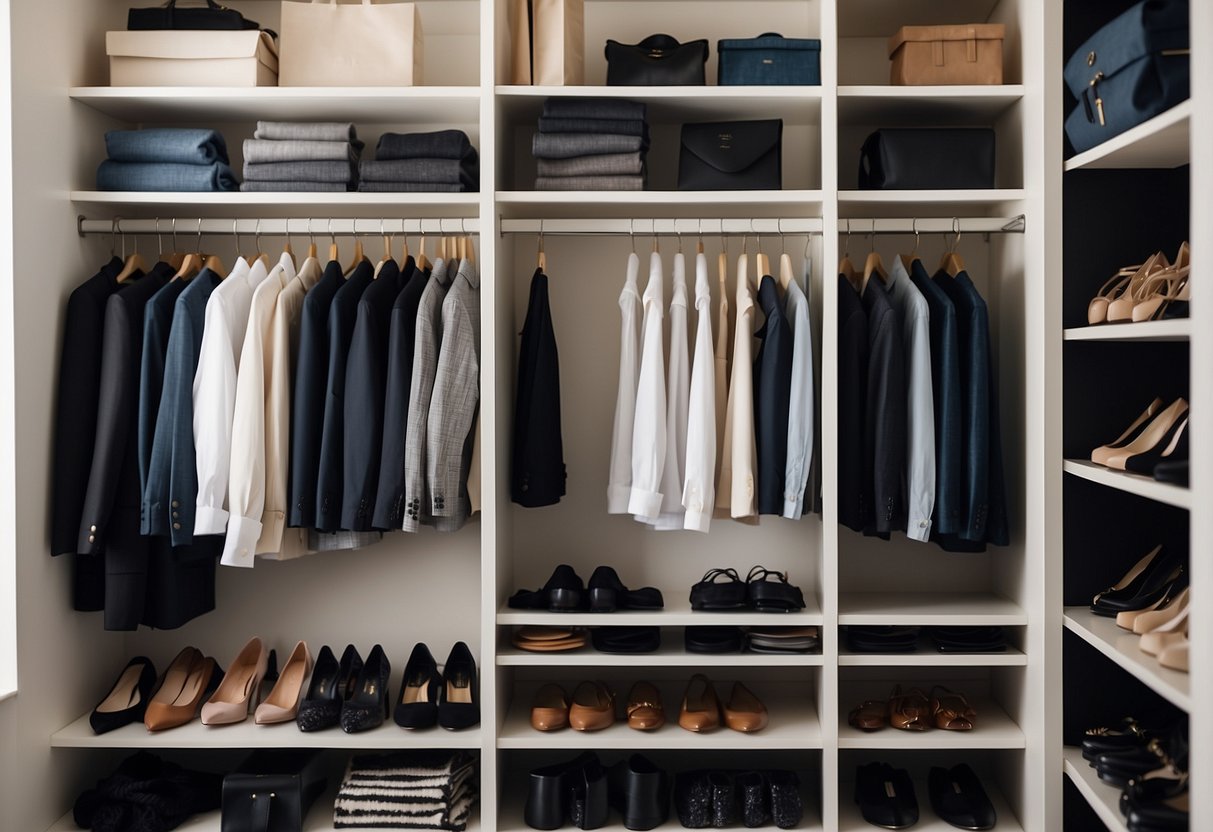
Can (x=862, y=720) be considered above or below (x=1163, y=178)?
below

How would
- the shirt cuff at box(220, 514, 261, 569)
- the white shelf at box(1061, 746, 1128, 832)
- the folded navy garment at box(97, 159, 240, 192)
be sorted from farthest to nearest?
the folded navy garment at box(97, 159, 240, 192), the shirt cuff at box(220, 514, 261, 569), the white shelf at box(1061, 746, 1128, 832)

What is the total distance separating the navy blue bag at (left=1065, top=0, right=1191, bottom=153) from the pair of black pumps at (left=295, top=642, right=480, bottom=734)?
2.18 m

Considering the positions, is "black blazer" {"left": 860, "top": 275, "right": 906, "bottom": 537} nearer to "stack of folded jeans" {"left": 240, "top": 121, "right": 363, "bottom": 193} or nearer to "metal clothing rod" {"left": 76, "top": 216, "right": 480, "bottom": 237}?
"metal clothing rod" {"left": 76, "top": 216, "right": 480, "bottom": 237}

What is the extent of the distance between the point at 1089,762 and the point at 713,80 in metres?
2.20

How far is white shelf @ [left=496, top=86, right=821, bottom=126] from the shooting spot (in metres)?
2.60

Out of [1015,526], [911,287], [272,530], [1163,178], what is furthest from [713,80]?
[272,530]

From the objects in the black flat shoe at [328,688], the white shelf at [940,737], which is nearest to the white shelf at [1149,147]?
the white shelf at [940,737]

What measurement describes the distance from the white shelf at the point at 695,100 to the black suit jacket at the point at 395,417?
0.66 metres

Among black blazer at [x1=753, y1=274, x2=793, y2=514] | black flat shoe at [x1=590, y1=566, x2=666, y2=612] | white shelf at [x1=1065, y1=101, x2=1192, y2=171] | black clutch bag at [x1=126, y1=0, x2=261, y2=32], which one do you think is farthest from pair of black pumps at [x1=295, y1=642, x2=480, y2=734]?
white shelf at [x1=1065, y1=101, x2=1192, y2=171]

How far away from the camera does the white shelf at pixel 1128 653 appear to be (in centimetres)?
181

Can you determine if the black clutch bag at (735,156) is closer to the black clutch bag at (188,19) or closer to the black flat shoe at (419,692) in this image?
the black clutch bag at (188,19)

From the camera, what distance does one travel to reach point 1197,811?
168cm

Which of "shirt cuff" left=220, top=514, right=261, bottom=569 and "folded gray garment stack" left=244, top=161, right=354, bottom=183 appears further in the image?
"folded gray garment stack" left=244, top=161, right=354, bottom=183

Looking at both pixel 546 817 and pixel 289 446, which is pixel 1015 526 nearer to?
pixel 546 817
